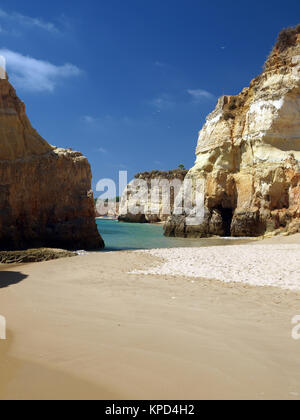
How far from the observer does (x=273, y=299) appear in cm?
505

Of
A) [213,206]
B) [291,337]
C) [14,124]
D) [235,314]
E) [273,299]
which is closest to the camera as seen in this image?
[291,337]

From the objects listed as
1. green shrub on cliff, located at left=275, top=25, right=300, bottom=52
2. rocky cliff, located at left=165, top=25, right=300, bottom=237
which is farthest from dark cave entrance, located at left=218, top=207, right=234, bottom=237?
green shrub on cliff, located at left=275, top=25, right=300, bottom=52

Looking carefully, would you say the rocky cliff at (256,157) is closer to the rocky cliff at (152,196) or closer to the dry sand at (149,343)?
the dry sand at (149,343)

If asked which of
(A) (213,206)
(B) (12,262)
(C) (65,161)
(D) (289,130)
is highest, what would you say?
(D) (289,130)

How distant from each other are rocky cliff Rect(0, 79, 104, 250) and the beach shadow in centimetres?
588

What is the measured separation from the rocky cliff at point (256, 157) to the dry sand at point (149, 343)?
18.1 metres

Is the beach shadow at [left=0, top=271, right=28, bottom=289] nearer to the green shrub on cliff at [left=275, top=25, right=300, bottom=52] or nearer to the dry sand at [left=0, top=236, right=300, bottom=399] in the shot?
the dry sand at [left=0, top=236, right=300, bottom=399]

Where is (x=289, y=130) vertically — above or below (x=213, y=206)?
above

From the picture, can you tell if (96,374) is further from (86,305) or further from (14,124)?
(14,124)

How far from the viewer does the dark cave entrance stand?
27719 mm

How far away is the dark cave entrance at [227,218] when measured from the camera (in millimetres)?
27719

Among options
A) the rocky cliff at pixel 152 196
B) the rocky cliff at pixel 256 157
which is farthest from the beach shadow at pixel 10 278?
the rocky cliff at pixel 152 196
